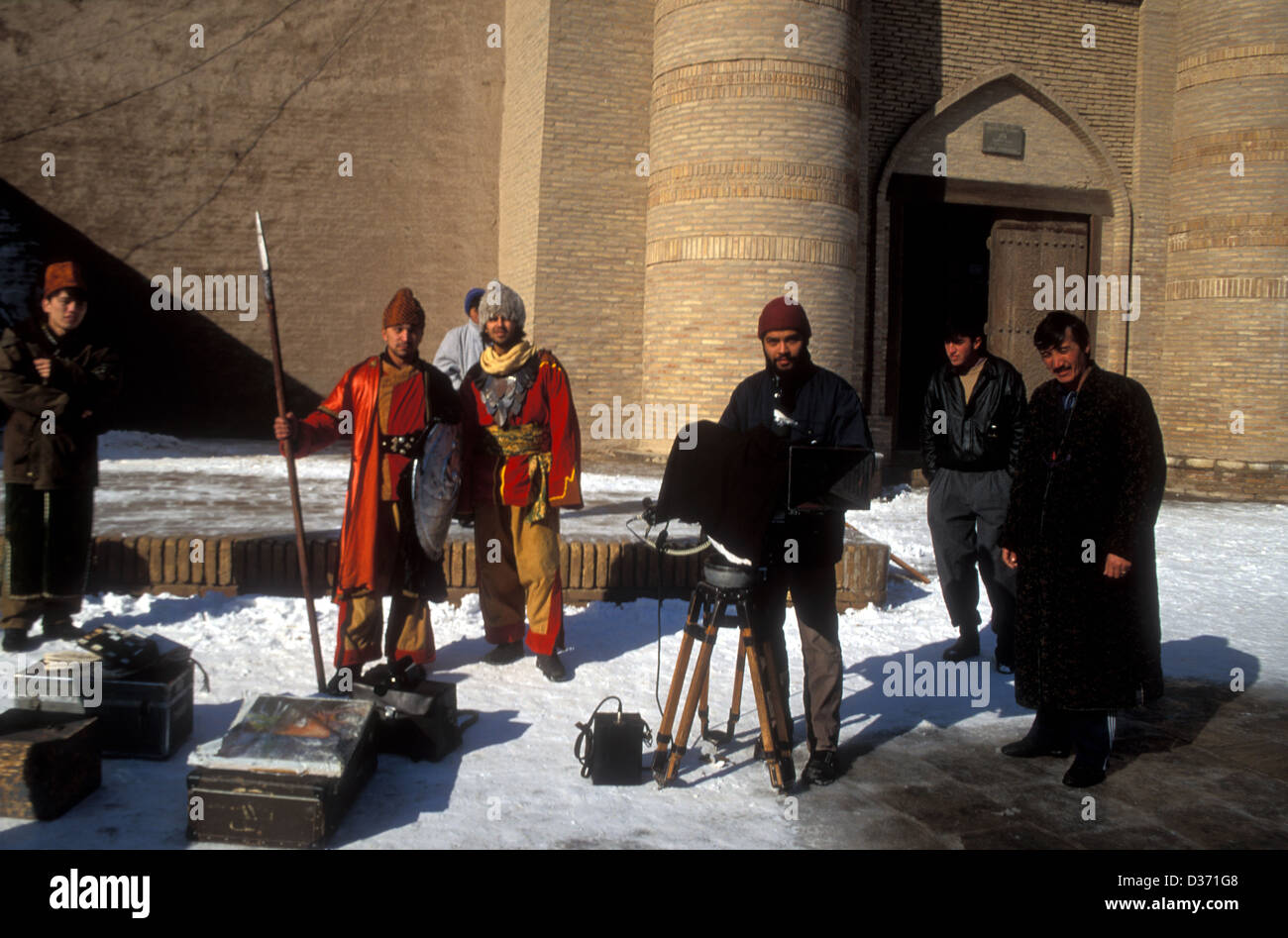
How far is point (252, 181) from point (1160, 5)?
39.6 feet

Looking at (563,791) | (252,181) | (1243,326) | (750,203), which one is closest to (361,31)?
(252,181)

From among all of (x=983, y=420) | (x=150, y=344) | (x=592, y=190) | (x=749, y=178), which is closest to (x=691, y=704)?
(x=983, y=420)

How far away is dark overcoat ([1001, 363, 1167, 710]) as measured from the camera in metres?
3.68

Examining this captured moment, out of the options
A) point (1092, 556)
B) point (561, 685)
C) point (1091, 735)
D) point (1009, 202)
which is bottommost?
point (561, 685)

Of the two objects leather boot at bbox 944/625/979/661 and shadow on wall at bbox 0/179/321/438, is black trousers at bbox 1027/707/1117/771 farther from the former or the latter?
shadow on wall at bbox 0/179/321/438

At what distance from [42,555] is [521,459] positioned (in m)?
2.45

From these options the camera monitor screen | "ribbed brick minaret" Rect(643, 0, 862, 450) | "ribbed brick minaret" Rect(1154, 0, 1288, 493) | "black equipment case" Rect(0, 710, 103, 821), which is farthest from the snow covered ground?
"ribbed brick minaret" Rect(1154, 0, 1288, 493)

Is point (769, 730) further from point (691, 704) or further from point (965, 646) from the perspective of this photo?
point (965, 646)

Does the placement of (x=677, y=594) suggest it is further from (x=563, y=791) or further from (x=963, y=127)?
(x=963, y=127)

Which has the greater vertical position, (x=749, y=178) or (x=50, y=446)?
(x=749, y=178)

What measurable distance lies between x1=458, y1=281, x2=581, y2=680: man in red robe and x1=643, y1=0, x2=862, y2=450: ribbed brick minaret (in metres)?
6.40

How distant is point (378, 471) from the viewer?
15.0 ft

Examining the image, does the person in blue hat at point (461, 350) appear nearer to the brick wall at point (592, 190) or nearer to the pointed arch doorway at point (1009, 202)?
the brick wall at point (592, 190)

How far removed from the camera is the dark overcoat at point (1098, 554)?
12.1ft
